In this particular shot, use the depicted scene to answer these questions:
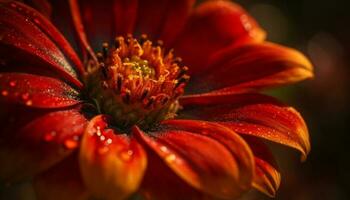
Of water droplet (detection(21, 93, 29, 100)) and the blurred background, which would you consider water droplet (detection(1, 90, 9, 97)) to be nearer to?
water droplet (detection(21, 93, 29, 100))

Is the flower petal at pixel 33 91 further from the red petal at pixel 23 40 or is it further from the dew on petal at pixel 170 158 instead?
the dew on petal at pixel 170 158

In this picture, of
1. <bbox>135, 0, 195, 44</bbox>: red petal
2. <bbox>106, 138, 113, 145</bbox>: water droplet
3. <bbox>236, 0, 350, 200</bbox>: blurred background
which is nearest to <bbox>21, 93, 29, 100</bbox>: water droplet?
<bbox>106, 138, 113, 145</bbox>: water droplet

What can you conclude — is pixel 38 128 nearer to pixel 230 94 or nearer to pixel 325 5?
pixel 230 94

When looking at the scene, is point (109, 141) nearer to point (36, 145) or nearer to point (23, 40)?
point (36, 145)

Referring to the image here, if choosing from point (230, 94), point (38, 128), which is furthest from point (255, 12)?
point (38, 128)

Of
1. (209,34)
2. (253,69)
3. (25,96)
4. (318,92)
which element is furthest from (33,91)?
(318,92)
